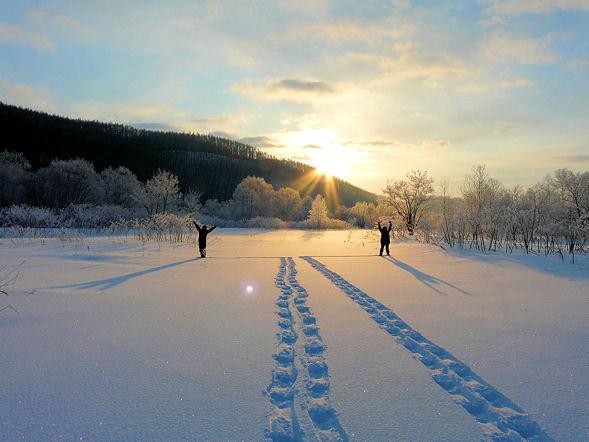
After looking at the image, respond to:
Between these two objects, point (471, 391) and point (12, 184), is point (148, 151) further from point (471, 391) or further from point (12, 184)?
point (471, 391)

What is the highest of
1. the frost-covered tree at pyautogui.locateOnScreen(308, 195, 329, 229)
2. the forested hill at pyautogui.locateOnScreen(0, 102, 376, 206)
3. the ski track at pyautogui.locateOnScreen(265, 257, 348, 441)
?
the forested hill at pyautogui.locateOnScreen(0, 102, 376, 206)

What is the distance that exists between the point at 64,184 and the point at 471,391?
64.7 meters

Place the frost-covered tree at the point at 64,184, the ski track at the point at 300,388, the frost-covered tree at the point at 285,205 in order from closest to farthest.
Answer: the ski track at the point at 300,388
the frost-covered tree at the point at 64,184
the frost-covered tree at the point at 285,205

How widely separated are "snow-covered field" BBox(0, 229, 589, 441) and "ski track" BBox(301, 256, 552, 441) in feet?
0.05

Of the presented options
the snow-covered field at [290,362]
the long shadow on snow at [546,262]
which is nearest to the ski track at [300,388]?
the snow-covered field at [290,362]

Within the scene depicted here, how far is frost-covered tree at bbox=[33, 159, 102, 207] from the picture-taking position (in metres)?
53.5

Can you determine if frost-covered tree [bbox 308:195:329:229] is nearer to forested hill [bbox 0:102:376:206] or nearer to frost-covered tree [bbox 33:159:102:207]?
frost-covered tree [bbox 33:159:102:207]

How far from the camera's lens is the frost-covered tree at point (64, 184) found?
175ft

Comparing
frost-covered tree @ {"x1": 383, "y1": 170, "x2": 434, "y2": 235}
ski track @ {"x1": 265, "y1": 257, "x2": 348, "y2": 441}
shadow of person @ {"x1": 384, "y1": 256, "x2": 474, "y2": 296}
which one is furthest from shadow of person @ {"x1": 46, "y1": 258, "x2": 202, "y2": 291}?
frost-covered tree @ {"x1": 383, "y1": 170, "x2": 434, "y2": 235}

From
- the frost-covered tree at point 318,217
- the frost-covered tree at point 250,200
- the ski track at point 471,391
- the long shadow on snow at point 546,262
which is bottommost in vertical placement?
the ski track at point 471,391

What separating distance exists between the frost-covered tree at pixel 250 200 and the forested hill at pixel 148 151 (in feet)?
181

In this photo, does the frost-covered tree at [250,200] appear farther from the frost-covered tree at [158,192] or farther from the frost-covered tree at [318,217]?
the frost-covered tree at [318,217]

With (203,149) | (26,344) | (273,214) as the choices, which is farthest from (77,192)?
(203,149)

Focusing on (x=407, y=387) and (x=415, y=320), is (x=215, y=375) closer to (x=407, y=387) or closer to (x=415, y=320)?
(x=407, y=387)
